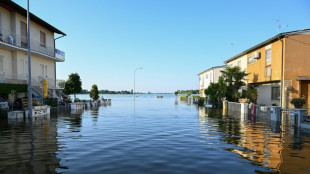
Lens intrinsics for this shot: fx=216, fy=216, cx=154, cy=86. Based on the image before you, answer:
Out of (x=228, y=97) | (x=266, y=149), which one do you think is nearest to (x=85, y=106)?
(x=228, y=97)

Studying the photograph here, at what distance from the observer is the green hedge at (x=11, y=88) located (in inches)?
741

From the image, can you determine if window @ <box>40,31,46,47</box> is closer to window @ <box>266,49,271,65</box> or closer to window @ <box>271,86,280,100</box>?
window @ <box>266,49,271,65</box>

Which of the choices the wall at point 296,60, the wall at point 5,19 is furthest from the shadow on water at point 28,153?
the wall at point 296,60

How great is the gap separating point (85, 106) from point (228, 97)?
20.2 meters

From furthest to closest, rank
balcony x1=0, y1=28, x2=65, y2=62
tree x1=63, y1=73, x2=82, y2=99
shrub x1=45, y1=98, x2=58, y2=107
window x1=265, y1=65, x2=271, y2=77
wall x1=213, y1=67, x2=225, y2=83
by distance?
1. wall x1=213, y1=67, x2=225, y2=83
2. tree x1=63, y1=73, x2=82, y2=99
3. window x1=265, y1=65, x2=271, y2=77
4. shrub x1=45, y1=98, x2=58, y2=107
5. balcony x1=0, y1=28, x2=65, y2=62

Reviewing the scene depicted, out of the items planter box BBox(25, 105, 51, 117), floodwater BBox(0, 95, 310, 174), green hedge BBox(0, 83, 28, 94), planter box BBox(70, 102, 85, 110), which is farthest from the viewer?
planter box BBox(70, 102, 85, 110)

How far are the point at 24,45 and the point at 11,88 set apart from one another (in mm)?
5474

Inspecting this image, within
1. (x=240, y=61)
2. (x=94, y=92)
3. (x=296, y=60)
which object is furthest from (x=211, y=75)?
(x=94, y=92)

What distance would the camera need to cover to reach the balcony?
20.0m

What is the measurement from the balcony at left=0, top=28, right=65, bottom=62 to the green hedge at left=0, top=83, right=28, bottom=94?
3.64 meters

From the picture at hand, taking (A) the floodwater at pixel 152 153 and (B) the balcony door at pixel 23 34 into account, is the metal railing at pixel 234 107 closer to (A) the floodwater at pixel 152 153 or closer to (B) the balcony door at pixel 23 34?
(A) the floodwater at pixel 152 153

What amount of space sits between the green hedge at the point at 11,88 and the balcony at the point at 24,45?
3.64 meters

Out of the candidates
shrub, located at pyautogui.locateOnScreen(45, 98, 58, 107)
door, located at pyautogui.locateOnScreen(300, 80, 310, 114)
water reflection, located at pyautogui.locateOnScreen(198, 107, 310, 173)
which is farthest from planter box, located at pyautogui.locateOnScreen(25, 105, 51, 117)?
door, located at pyautogui.locateOnScreen(300, 80, 310, 114)

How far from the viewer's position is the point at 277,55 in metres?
22.6
